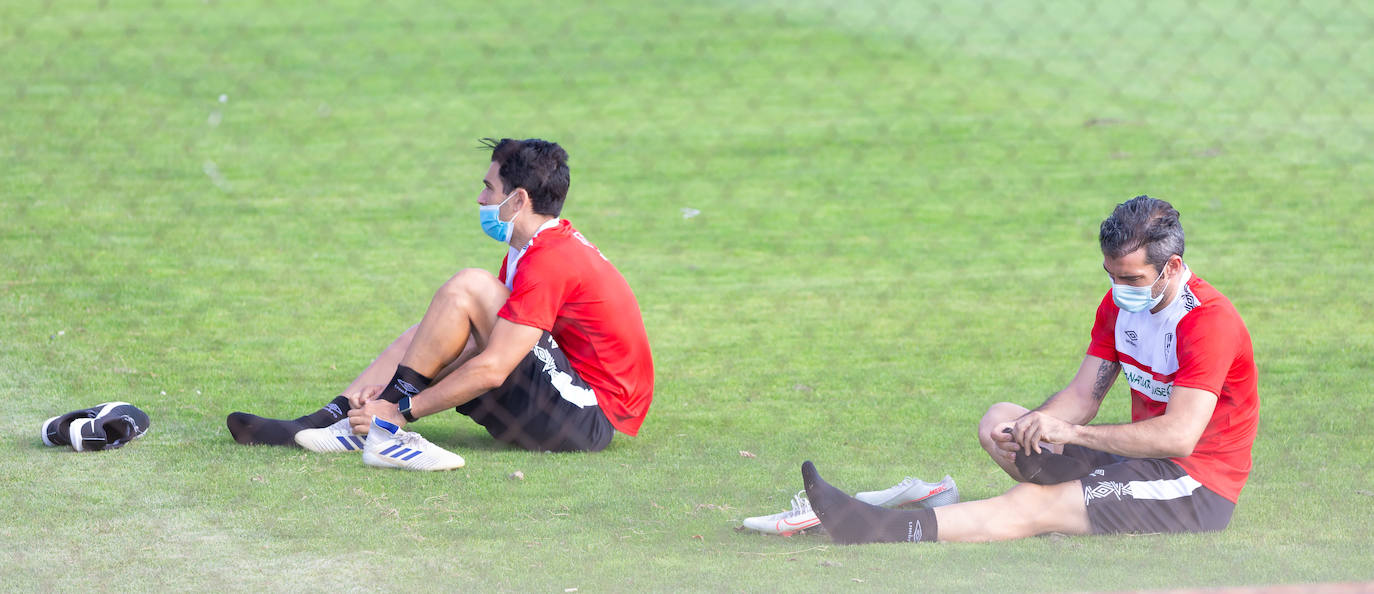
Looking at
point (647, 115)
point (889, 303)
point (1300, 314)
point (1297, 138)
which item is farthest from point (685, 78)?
point (1300, 314)

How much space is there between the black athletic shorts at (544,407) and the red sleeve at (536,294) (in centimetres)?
16

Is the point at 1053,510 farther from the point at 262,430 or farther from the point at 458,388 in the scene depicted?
the point at 262,430

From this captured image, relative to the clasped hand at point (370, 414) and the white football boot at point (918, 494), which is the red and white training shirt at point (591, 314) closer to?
the clasped hand at point (370, 414)

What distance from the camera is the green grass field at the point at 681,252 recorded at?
3816mm

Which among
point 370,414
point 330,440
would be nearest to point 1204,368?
point 370,414

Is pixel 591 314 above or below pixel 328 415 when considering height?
above

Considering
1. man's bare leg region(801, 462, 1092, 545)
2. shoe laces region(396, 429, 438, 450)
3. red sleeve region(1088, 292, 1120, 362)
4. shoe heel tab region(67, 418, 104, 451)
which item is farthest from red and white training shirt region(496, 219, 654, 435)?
red sleeve region(1088, 292, 1120, 362)

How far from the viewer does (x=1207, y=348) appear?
12.1ft

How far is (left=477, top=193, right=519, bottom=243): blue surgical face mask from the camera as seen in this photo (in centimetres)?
473

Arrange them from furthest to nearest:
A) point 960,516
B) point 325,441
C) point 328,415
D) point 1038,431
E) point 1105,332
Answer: point 328,415, point 325,441, point 1105,332, point 960,516, point 1038,431

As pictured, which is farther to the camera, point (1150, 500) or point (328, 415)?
A: point (328, 415)

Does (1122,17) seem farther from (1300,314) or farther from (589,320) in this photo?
(589,320)

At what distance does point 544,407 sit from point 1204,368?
7.04ft

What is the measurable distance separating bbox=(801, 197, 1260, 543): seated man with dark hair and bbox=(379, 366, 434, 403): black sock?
1508 millimetres
